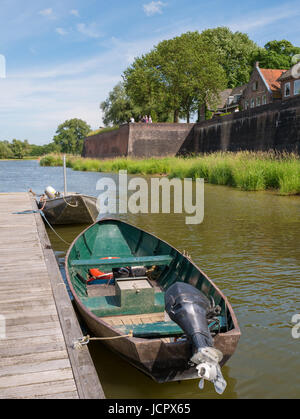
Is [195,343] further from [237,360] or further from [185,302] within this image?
[237,360]

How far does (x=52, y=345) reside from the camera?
3137 millimetres

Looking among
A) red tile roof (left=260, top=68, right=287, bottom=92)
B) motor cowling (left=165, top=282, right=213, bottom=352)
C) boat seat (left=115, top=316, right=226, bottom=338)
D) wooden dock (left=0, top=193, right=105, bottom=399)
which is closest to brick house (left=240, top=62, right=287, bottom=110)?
red tile roof (left=260, top=68, right=287, bottom=92)

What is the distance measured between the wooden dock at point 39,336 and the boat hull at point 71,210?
3942 mm

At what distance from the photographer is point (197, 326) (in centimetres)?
279

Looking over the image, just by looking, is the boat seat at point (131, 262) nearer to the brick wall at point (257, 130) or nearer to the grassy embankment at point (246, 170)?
the grassy embankment at point (246, 170)

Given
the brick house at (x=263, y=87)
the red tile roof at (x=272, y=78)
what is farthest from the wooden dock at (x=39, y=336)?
the red tile roof at (x=272, y=78)

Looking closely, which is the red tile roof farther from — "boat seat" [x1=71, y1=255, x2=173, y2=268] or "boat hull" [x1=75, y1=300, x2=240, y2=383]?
"boat hull" [x1=75, y1=300, x2=240, y2=383]

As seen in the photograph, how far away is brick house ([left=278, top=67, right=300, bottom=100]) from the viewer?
3225cm

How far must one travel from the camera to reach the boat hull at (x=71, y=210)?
9844mm

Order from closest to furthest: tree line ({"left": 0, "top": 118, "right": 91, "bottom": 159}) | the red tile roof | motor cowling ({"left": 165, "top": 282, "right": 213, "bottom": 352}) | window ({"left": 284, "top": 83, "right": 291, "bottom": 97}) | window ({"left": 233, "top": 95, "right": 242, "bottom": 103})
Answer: motor cowling ({"left": 165, "top": 282, "right": 213, "bottom": 352}) → window ({"left": 284, "top": 83, "right": 291, "bottom": 97}) → the red tile roof → window ({"left": 233, "top": 95, "right": 242, "bottom": 103}) → tree line ({"left": 0, "top": 118, "right": 91, "bottom": 159})

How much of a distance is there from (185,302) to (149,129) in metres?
34.0

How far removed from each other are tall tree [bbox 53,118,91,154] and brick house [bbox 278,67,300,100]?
75644 mm

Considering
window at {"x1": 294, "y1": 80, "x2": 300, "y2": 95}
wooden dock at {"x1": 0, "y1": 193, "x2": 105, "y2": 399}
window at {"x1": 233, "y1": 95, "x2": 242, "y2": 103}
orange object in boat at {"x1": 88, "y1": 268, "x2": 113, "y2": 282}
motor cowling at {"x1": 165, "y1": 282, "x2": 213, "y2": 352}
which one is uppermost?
window at {"x1": 233, "y1": 95, "x2": 242, "y2": 103}
